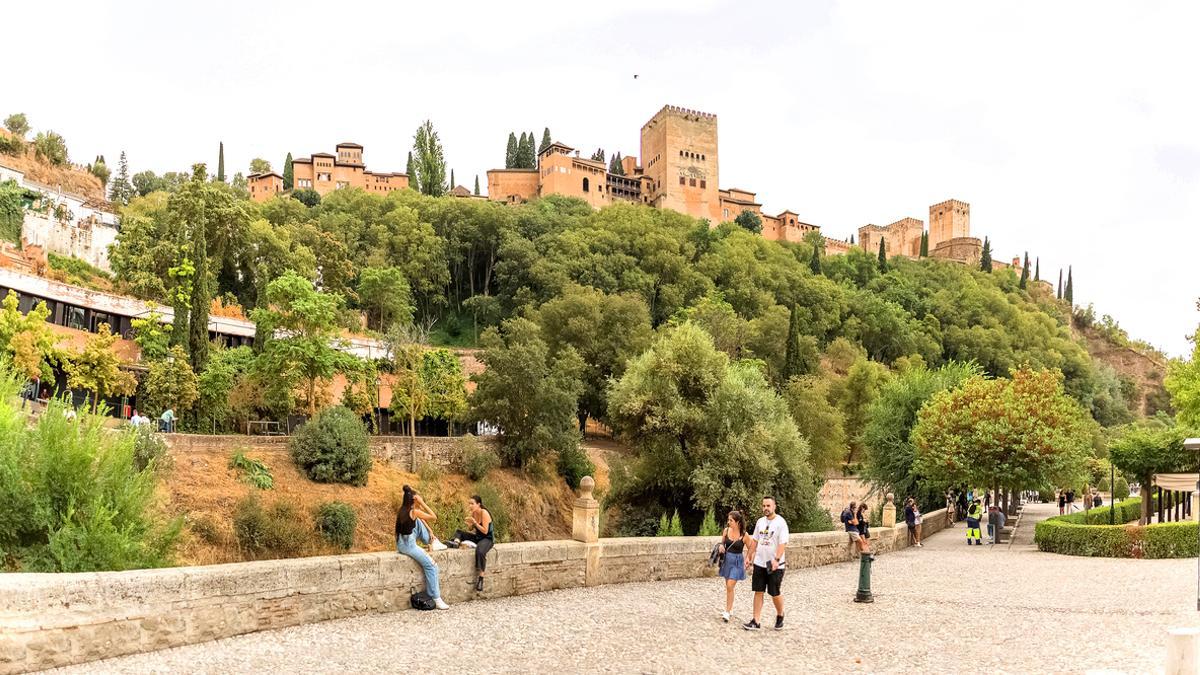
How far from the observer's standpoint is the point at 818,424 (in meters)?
42.0

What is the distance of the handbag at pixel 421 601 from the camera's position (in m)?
9.27

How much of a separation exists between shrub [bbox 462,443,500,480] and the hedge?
752 inches

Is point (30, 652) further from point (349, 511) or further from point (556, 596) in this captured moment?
point (349, 511)

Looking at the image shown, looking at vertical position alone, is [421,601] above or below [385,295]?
below

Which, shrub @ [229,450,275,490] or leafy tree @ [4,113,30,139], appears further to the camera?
leafy tree @ [4,113,30,139]

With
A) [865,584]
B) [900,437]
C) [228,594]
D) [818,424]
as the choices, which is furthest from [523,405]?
[228,594]

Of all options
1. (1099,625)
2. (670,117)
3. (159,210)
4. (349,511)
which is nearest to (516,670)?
(1099,625)

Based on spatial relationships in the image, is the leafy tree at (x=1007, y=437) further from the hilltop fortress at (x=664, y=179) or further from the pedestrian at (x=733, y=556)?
the hilltop fortress at (x=664, y=179)

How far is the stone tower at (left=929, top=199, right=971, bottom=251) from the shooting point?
428ft

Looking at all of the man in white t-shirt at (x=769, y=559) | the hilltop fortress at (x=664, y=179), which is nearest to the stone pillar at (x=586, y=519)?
the man in white t-shirt at (x=769, y=559)

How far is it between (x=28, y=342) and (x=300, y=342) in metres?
8.39

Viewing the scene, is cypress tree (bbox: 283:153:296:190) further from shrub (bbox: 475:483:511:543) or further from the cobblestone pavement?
the cobblestone pavement

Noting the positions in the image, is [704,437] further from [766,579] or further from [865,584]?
[766,579]

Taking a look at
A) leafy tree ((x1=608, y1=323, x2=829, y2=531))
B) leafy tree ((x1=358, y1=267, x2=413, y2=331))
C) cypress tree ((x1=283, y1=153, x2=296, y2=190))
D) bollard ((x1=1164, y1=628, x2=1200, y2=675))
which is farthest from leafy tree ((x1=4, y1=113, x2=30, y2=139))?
bollard ((x1=1164, y1=628, x2=1200, y2=675))
